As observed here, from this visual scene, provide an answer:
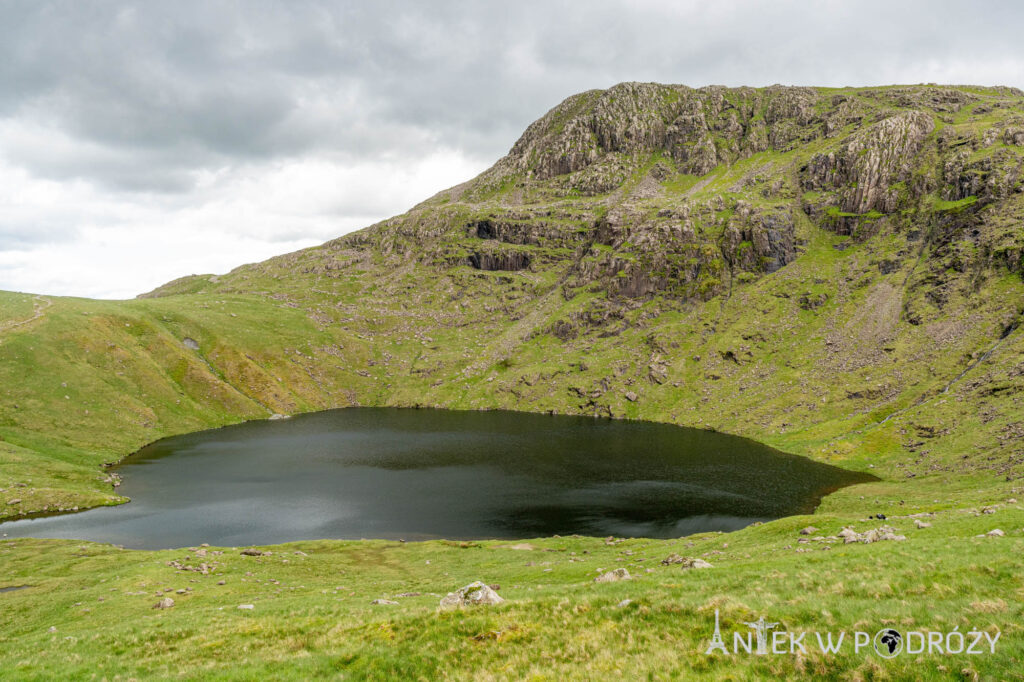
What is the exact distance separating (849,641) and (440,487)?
8857 cm

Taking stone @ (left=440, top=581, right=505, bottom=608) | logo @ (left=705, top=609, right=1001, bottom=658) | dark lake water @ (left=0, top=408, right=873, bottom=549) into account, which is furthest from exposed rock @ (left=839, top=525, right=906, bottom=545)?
dark lake water @ (left=0, top=408, right=873, bottom=549)

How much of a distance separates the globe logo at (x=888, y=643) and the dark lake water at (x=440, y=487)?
61570 mm

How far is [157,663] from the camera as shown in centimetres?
2214

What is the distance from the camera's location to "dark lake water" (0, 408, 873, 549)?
250ft

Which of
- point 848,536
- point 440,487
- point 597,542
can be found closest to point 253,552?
point 440,487

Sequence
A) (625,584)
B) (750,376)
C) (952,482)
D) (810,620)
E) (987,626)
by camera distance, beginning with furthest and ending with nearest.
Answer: (750,376)
(952,482)
(625,584)
(810,620)
(987,626)

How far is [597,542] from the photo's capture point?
64750mm

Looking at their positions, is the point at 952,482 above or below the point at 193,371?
below

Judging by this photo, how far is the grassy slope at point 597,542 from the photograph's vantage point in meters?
18.7

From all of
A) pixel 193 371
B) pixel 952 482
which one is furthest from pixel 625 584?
pixel 193 371

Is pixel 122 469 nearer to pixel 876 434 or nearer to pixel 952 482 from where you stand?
pixel 952 482

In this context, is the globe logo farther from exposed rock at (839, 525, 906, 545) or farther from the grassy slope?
exposed rock at (839, 525, 906, 545)

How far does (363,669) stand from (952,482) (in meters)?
100

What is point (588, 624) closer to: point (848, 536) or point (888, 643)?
point (888, 643)
